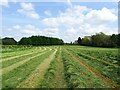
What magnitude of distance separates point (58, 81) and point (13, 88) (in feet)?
11.9

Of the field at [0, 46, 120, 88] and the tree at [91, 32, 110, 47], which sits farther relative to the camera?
the tree at [91, 32, 110, 47]

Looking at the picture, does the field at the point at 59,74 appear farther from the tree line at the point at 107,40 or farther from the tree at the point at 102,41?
the tree at the point at 102,41

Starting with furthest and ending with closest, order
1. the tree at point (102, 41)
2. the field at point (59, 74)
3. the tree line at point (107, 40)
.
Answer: the tree at point (102, 41) < the tree line at point (107, 40) < the field at point (59, 74)

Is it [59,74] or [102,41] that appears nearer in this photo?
[59,74]

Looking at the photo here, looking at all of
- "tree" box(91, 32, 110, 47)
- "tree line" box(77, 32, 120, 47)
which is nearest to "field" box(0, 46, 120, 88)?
"tree line" box(77, 32, 120, 47)

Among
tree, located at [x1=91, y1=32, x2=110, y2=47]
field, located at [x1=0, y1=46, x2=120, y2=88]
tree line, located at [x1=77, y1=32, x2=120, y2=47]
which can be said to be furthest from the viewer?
tree, located at [x1=91, y1=32, x2=110, y2=47]

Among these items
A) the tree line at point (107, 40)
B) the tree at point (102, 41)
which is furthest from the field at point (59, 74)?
the tree at point (102, 41)

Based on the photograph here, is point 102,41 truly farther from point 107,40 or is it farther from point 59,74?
point 59,74

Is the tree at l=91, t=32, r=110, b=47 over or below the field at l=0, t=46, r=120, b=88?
over

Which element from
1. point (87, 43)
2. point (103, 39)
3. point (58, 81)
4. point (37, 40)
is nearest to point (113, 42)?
point (103, 39)

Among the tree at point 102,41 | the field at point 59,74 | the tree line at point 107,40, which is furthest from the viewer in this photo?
the tree at point 102,41

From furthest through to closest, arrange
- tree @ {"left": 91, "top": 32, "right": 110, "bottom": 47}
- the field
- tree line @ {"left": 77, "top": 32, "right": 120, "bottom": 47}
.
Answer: tree @ {"left": 91, "top": 32, "right": 110, "bottom": 47}
tree line @ {"left": 77, "top": 32, "right": 120, "bottom": 47}
the field

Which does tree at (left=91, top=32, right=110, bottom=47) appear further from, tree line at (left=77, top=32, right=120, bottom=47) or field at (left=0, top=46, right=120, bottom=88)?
field at (left=0, top=46, right=120, bottom=88)

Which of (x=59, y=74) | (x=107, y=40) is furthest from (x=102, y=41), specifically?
(x=59, y=74)
